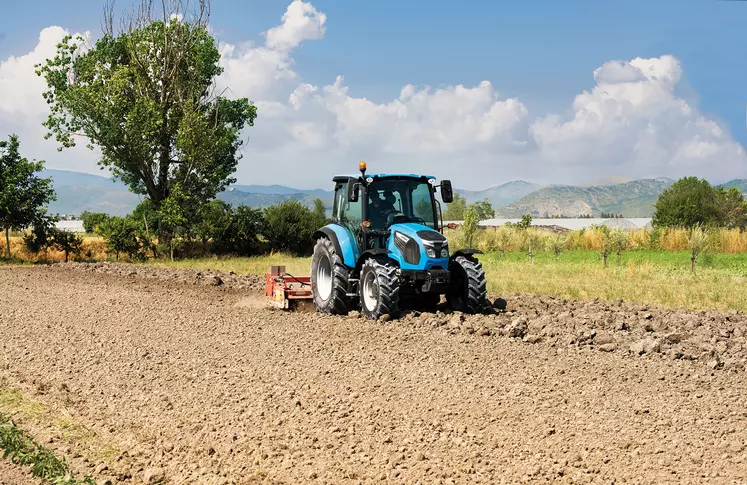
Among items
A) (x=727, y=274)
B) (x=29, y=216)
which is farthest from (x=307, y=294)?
(x=29, y=216)

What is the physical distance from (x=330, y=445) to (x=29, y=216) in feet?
73.7

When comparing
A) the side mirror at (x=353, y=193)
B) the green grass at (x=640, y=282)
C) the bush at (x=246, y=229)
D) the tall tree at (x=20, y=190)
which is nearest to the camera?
the side mirror at (x=353, y=193)

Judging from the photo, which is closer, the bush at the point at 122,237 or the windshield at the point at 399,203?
the windshield at the point at 399,203

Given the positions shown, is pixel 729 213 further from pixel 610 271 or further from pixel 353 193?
pixel 353 193

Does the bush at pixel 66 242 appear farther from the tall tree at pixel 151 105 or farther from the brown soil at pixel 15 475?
the brown soil at pixel 15 475

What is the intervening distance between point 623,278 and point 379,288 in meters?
10.2

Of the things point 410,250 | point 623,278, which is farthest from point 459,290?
point 623,278

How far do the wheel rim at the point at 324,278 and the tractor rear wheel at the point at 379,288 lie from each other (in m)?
1.08

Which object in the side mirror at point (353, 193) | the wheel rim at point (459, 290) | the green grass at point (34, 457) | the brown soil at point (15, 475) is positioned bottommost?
the brown soil at point (15, 475)

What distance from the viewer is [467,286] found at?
10109 millimetres

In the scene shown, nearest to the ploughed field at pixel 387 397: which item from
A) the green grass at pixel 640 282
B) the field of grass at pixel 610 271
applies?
the green grass at pixel 640 282

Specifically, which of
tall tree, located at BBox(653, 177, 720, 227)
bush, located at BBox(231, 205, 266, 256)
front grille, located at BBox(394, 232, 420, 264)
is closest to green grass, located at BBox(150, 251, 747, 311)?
bush, located at BBox(231, 205, 266, 256)

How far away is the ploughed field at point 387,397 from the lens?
16.3 feet

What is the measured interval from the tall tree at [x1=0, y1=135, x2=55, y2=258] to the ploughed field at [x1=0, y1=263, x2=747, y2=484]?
49.1 ft
